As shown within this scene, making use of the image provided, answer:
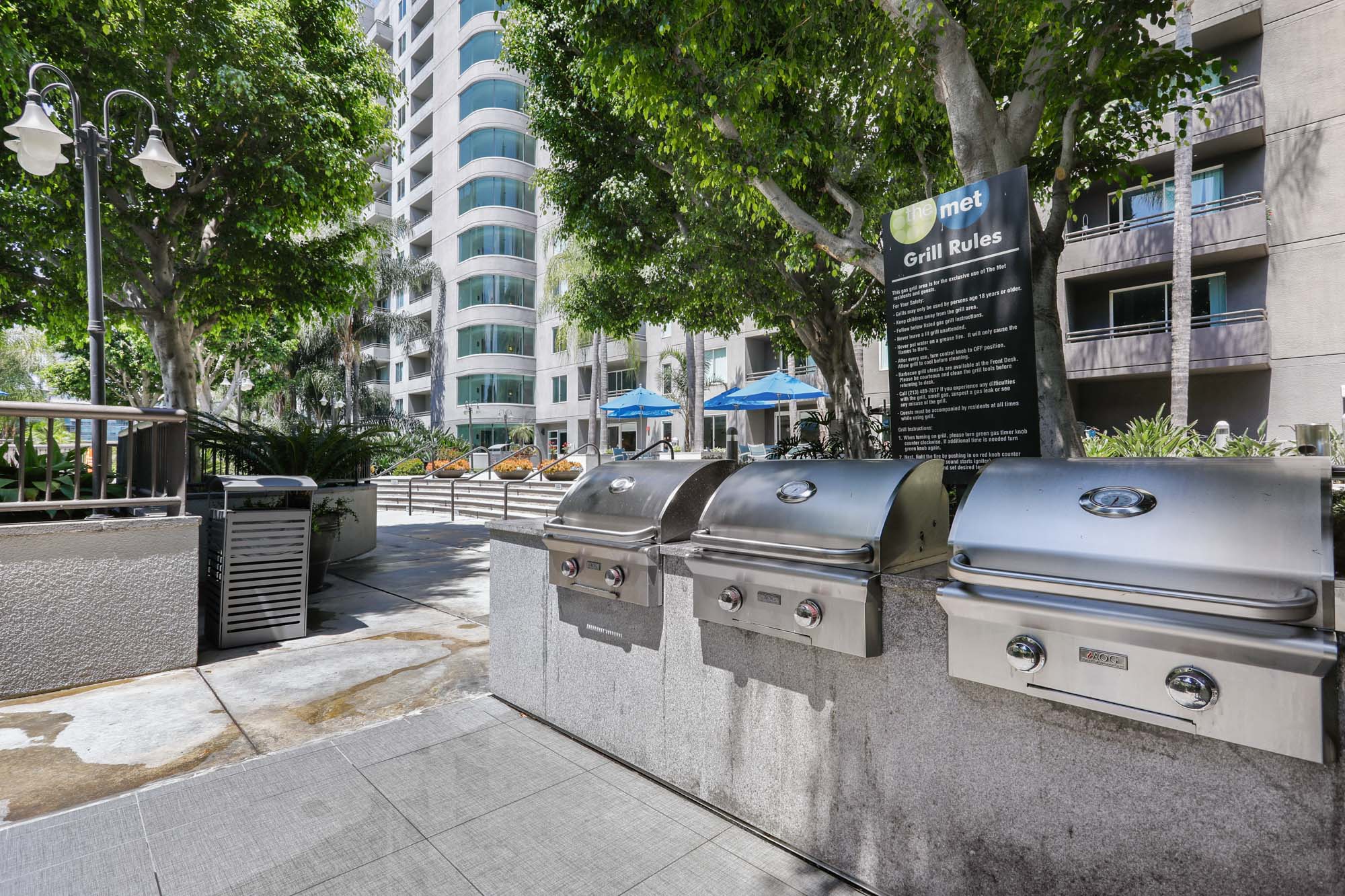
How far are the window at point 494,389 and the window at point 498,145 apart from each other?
11957mm

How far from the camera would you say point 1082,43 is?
461 centimetres

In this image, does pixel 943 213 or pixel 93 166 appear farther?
pixel 93 166

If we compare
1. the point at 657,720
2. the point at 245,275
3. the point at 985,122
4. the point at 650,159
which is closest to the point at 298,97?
the point at 245,275

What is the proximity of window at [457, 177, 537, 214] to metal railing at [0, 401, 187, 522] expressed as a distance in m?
31.9

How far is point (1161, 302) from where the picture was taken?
1648 centimetres

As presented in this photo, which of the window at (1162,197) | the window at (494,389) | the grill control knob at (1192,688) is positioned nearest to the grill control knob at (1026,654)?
the grill control knob at (1192,688)

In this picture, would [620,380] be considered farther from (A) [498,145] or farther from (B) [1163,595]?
(B) [1163,595]

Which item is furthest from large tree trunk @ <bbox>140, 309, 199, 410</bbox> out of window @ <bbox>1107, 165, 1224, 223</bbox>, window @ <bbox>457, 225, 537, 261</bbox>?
window @ <bbox>457, 225, 537, 261</bbox>

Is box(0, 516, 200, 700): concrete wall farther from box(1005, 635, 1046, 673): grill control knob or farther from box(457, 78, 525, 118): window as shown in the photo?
box(457, 78, 525, 118): window

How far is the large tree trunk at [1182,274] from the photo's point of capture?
1384 cm

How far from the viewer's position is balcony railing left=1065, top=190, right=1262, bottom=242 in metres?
15.1

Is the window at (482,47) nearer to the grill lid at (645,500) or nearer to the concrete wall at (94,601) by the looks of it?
the concrete wall at (94,601)

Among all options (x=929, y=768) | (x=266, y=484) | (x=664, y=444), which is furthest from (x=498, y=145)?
(x=929, y=768)

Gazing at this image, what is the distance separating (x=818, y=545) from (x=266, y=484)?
4.54 metres
